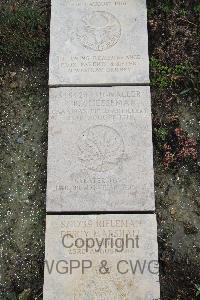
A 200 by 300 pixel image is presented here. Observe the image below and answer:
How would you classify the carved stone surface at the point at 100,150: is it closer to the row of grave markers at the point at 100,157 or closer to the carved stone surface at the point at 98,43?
the row of grave markers at the point at 100,157

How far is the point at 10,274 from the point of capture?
5.52 meters

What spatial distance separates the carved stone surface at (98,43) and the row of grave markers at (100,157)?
0.5 inches

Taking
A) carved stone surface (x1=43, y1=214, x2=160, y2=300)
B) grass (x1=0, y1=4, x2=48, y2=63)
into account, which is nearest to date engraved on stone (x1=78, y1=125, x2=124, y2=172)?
carved stone surface (x1=43, y1=214, x2=160, y2=300)

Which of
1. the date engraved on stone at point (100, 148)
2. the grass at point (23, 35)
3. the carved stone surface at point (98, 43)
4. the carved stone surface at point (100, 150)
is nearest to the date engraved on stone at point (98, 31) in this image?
the carved stone surface at point (98, 43)

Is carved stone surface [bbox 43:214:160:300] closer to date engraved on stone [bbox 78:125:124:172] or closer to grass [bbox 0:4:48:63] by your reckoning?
date engraved on stone [bbox 78:125:124:172]

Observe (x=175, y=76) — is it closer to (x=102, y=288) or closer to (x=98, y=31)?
(x=98, y=31)

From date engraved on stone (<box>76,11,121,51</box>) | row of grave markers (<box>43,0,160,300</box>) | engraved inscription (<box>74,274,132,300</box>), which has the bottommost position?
engraved inscription (<box>74,274,132,300</box>)

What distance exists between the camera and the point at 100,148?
5664 mm

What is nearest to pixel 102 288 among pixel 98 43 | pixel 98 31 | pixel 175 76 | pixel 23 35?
pixel 175 76

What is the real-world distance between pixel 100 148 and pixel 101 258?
1218 mm

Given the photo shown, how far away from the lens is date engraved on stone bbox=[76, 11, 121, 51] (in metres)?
6.20

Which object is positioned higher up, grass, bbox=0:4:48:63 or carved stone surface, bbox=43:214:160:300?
grass, bbox=0:4:48:63

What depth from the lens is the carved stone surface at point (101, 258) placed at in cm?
515

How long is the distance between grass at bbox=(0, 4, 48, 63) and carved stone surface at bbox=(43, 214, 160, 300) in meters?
2.23
